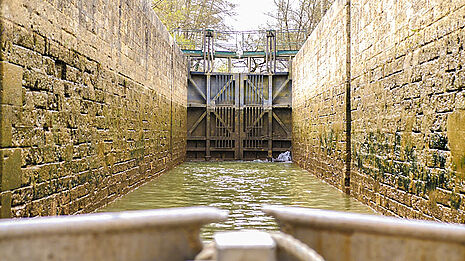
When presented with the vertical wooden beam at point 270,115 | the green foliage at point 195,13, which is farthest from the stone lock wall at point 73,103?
the green foliage at point 195,13

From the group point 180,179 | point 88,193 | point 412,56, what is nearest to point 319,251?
point 412,56

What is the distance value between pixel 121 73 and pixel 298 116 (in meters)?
7.26

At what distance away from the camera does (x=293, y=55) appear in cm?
1527

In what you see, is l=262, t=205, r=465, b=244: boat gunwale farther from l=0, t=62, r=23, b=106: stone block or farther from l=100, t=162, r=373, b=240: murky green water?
l=100, t=162, r=373, b=240: murky green water

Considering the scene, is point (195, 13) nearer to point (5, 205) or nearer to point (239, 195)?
point (239, 195)

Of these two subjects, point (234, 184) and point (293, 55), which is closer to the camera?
point (234, 184)

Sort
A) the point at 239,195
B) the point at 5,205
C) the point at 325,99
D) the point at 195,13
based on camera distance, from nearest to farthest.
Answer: the point at 5,205, the point at 239,195, the point at 325,99, the point at 195,13

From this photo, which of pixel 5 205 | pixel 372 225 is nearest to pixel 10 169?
pixel 5 205

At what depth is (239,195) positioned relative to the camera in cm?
712

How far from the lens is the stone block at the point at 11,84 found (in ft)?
11.2

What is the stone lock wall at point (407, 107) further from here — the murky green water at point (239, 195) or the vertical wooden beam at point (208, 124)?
the vertical wooden beam at point (208, 124)

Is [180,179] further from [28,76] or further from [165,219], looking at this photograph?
[165,219]

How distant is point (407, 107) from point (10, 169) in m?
3.80

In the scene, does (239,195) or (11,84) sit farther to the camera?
(239,195)
